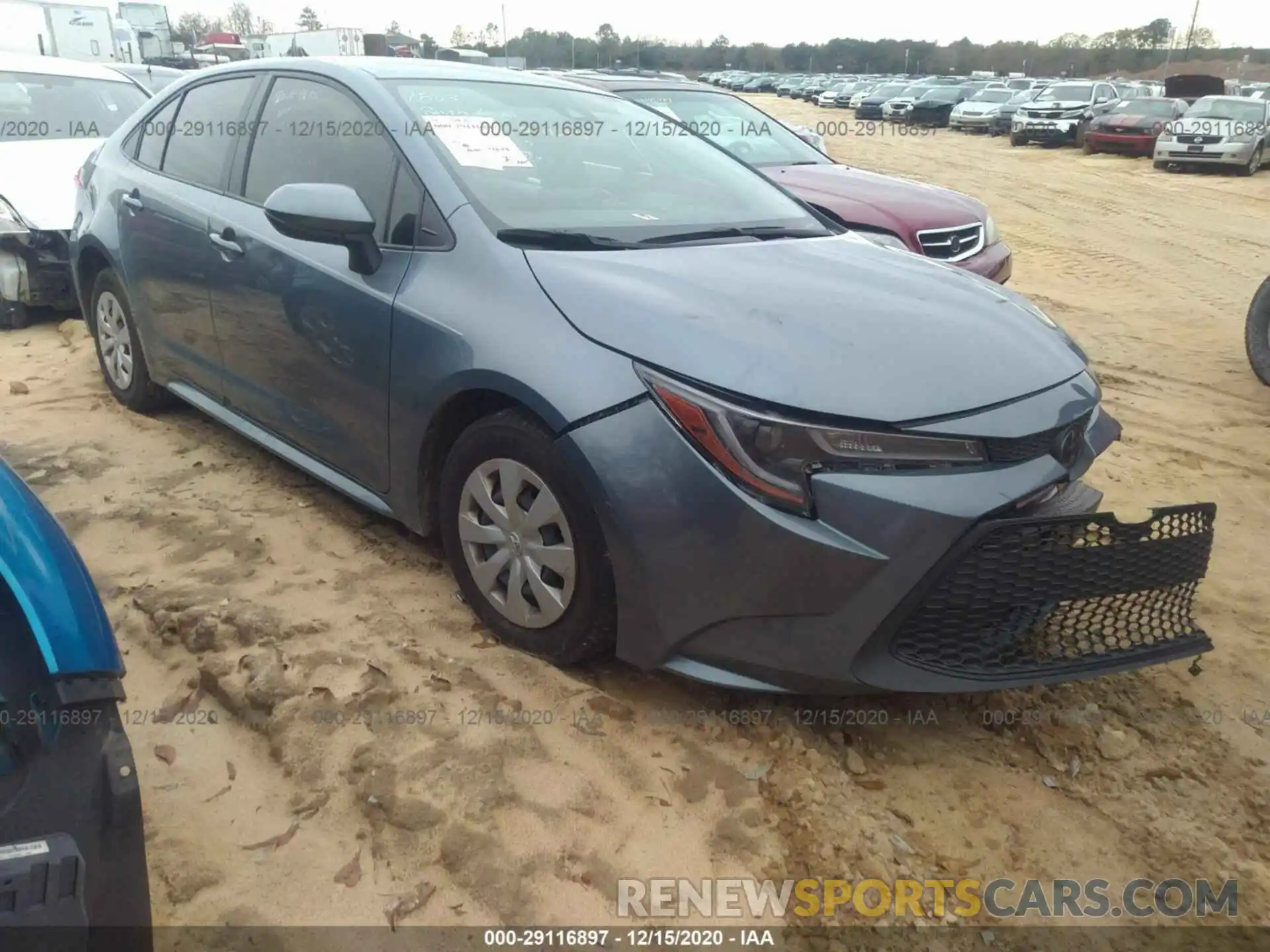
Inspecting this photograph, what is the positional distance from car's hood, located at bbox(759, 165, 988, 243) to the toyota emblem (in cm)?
322

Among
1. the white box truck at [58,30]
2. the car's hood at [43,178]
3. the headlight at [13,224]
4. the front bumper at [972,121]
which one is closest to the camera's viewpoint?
the headlight at [13,224]

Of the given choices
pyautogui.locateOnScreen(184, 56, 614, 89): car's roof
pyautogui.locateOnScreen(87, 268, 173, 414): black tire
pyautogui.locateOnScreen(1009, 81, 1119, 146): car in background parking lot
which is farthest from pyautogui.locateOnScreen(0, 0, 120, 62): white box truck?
pyautogui.locateOnScreen(1009, 81, 1119, 146): car in background parking lot

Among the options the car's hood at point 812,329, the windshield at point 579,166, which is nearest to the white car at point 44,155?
the windshield at point 579,166

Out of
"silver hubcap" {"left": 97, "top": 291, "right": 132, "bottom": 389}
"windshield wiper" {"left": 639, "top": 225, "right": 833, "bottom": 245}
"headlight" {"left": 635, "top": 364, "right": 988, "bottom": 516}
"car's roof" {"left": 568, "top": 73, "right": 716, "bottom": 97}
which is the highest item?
"car's roof" {"left": 568, "top": 73, "right": 716, "bottom": 97}

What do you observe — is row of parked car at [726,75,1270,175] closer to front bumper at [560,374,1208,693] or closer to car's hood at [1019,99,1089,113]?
car's hood at [1019,99,1089,113]

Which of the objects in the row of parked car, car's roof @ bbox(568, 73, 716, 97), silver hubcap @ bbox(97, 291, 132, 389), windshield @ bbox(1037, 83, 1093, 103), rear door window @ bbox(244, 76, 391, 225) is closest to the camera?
rear door window @ bbox(244, 76, 391, 225)

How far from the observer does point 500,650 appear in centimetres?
273

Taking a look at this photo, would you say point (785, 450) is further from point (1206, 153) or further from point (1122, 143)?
point (1122, 143)

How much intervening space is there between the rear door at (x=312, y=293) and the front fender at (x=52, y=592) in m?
1.35

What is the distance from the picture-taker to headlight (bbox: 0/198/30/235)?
5.78 m

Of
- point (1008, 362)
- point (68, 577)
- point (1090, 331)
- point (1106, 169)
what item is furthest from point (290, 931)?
point (1106, 169)

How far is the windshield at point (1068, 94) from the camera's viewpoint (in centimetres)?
2372

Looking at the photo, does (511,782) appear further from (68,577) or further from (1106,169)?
(1106,169)
